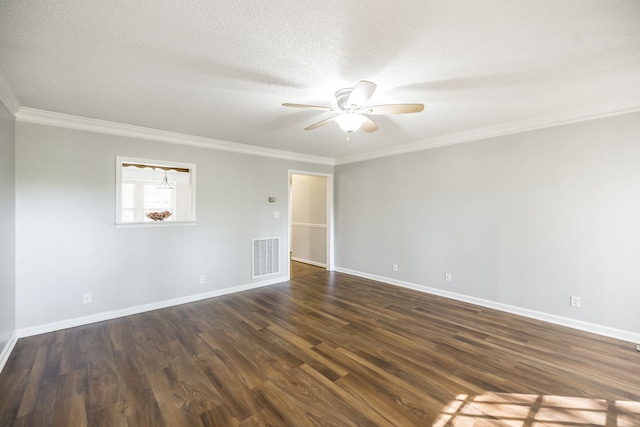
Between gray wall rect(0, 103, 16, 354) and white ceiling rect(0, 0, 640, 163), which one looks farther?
gray wall rect(0, 103, 16, 354)

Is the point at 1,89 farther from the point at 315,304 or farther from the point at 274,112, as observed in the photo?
the point at 315,304

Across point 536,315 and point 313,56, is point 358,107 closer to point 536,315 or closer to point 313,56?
point 313,56

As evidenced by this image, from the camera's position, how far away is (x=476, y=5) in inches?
57.1

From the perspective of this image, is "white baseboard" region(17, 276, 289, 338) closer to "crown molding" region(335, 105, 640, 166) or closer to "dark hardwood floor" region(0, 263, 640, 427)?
"dark hardwood floor" region(0, 263, 640, 427)

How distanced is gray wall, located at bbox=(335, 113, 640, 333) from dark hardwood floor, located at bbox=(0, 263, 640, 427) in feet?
1.57

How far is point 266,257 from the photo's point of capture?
4.84 meters

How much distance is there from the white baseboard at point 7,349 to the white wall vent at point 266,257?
2771 millimetres

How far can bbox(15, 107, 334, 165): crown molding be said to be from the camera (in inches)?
115

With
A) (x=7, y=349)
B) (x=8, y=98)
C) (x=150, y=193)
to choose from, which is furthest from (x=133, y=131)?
(x=150, y=193)

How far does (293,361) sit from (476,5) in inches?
112

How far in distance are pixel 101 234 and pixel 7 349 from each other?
4.29 ft

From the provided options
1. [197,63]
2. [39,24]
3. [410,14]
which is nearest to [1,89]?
[39,24]

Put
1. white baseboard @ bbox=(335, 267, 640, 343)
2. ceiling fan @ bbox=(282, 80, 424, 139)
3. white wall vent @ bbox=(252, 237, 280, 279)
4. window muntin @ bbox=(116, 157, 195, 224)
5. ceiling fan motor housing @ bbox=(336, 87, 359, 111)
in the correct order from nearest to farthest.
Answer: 1. ceiling fan @ bbox=(282, 80, 424, 139)
2. ceiling fan motor housing @ bbox=(336, 87, 359, 111)
3. white baseboard @ bbox=(335, 267, 640, 343)
4. white wall vent @ bbox=(252, 237, 280, 279)
5. window muntin @ bbox=(116, 157, 195, 224)

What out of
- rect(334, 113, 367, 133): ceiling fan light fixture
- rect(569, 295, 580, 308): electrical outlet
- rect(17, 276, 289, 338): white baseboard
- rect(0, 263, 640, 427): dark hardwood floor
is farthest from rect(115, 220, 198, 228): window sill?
rect(569, 295, 580, 308): electrical outlet
